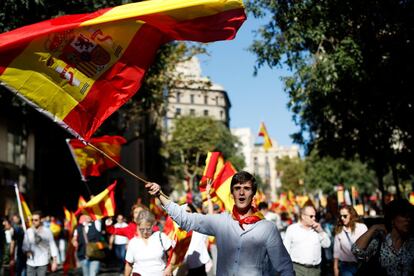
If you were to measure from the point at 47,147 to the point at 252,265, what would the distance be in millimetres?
21869

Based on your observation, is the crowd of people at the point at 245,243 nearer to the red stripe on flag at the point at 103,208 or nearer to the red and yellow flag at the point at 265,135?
the red stripe on flag at the point at 103,208

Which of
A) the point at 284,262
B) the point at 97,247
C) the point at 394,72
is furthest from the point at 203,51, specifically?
the point at 284,262

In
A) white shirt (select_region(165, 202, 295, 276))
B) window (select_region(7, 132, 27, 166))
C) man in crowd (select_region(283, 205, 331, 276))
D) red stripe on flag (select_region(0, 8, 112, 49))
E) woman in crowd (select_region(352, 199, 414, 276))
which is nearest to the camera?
white shirt (select_region(165, 202, 295, 276))

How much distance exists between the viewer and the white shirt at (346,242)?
308 inches

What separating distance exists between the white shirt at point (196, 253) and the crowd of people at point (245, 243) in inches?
0.6

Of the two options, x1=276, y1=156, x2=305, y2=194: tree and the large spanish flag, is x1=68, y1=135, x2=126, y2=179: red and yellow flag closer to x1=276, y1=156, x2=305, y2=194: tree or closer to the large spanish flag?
the large spanish flag

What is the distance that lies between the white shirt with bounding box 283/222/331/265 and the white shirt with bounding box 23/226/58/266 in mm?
3868

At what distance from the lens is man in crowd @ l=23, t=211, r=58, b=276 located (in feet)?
29.1

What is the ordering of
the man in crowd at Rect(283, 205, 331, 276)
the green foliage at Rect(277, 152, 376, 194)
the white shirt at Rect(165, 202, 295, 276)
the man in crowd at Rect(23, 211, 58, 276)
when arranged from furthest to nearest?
the green foliage at Rect(277, 152, 376, 194)
the man in crowd at Rect(23, 211, 58, 276)
the man in crowd at Rect(283, 205, 331, 276)
the white shirt at Rect(165, 202, 295, 276)

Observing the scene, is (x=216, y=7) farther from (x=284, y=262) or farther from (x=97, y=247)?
(x=97, y=247)

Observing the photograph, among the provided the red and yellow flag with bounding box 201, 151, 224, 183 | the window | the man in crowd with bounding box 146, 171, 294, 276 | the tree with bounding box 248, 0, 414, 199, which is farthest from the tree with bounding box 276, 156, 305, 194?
the man in crowd with bounding box 146, 171, 294, 276

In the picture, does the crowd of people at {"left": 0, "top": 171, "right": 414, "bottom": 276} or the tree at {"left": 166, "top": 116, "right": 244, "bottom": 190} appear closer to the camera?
the crowd of people at {"left": 0, "top": 171, "right": 414, "bottom": 276}

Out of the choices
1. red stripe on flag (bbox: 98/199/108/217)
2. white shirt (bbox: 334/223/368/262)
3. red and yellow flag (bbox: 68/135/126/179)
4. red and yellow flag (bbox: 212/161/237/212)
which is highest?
red and yellow flag (bbox: 68/135/126/179)

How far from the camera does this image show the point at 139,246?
6648mm
